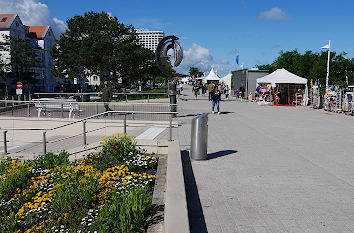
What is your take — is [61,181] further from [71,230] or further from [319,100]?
[319,100]

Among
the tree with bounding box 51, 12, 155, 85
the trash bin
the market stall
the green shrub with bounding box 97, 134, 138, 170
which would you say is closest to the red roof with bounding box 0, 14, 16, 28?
the tree with bounding box 51, 12, 155, 85

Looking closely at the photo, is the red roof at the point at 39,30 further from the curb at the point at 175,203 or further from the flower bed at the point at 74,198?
the curb at the point at 175,203

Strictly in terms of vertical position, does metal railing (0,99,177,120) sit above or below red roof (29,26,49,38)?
below

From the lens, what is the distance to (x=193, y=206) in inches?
199

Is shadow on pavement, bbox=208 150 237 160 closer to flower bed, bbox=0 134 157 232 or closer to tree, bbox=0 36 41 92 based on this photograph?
flower bed, bbox=0 134 157 232

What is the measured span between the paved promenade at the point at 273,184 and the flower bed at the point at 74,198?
0.98 metres

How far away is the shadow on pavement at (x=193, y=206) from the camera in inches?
172

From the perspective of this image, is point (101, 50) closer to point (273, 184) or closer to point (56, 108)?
point (56, 108)

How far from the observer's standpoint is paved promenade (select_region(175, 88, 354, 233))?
4562 mm

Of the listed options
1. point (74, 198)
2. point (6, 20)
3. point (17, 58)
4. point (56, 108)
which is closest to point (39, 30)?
point (6, 20)

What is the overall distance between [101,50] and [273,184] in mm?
34114

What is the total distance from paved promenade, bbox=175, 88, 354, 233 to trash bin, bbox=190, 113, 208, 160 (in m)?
0.21

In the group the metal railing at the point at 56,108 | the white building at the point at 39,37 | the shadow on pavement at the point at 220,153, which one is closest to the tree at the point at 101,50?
the metal railing at the point at 56,108

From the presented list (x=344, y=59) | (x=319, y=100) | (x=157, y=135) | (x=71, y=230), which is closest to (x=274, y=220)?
(x=71, y=230)
